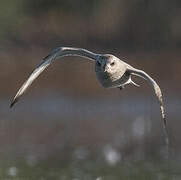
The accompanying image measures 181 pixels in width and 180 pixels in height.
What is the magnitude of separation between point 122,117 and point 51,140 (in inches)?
87.9

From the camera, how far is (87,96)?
68.4 ft

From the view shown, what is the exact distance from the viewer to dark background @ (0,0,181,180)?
51.7 feet

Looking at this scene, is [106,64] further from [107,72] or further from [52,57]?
[52,57]

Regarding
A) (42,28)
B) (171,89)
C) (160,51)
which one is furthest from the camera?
(42,28)

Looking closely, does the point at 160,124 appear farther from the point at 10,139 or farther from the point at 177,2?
the point at 177,2

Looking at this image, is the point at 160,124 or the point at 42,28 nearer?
the point at 160,124

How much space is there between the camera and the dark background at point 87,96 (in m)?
15.8

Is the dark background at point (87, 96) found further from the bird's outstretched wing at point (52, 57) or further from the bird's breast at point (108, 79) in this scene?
the bird's breast at point (108, 79)

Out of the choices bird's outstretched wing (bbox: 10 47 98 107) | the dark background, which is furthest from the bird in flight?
the dark background

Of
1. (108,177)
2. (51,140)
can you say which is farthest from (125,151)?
(108,177)

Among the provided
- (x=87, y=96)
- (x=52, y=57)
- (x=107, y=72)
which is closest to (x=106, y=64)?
(x=107, y=72)

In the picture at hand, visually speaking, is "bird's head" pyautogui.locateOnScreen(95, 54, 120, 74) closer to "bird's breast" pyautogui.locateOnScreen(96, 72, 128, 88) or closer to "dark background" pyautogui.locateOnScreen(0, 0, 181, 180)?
"bird's breast" pyautogui.locateOnScreen(96, 72, 128, 88)

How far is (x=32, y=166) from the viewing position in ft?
49.6

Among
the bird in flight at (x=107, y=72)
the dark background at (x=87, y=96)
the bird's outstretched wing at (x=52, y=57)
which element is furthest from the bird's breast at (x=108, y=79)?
the dark background at (x=87, y=96)
